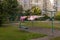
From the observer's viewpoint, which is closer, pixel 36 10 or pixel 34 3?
pixel 36 10

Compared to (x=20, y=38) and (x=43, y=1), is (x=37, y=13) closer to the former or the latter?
(x=43, y=1)

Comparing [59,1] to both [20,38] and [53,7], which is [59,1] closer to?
[53,7]

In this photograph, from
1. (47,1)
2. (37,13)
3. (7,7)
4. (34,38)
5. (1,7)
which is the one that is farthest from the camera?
(47,1)

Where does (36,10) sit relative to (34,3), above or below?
below

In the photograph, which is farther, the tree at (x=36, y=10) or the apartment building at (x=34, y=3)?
the apartment building at (x=34, y=3)

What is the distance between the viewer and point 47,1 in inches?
1134

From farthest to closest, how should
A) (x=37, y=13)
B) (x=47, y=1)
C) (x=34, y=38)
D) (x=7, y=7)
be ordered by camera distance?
1. (x=47, y=1)
2. (x=37, y=13)
3. (x=7, y=7)
4. (x=34, y=38)

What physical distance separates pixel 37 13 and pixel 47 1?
263 centimetres

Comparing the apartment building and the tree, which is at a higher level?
the apartment building

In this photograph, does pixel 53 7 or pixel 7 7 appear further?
pixel 53 7

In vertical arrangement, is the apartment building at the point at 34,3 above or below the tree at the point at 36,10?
above

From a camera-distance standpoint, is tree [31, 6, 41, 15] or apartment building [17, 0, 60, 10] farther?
apartment building [17, 0, 60, 10]

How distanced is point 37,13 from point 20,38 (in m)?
15.7

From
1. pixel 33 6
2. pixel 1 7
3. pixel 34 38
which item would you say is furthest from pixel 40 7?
pixel 34 38
